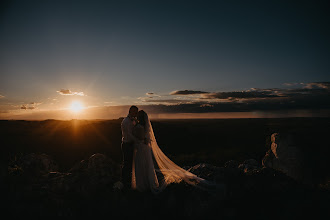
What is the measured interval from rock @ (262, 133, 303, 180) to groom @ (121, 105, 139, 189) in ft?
35.1

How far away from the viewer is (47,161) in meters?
11.3

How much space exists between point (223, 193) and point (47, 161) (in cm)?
1015

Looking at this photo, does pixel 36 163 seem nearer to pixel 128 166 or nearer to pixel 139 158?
pixel 128 166

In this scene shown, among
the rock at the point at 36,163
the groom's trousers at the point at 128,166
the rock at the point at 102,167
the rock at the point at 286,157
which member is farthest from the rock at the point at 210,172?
the rock at the point at 36,163

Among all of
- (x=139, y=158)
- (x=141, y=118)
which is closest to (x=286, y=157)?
(x=139, y=158)

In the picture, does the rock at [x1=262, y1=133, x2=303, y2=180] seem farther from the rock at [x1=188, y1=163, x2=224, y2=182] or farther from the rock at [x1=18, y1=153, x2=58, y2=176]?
the rock at [x1=18, y1=153, x2=58, y2=176]

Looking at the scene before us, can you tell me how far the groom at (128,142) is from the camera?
22.5 ft

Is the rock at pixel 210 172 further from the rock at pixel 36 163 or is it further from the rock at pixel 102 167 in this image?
Result: the rock at pixel 36 163

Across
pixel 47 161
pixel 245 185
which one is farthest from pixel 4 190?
pixel 245 185

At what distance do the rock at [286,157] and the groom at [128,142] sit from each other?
10.7 meters

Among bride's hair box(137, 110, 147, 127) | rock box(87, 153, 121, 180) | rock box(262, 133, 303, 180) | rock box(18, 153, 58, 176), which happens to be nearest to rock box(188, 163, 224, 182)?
bride's hair box(137, 110, 147, 127)

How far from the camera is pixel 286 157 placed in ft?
43.5

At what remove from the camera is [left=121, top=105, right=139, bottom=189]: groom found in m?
6.85

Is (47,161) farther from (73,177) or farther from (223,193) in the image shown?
(223,193)
